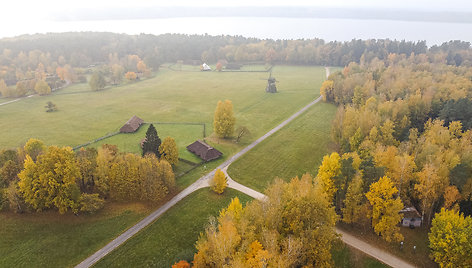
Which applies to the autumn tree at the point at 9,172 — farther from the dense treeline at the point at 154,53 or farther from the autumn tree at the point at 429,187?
the dense treeline at the point at 154,53

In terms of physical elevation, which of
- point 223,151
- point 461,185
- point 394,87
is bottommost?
point 223,151

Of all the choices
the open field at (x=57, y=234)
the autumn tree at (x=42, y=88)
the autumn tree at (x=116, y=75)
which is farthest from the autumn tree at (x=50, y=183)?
the autumn tree at (x=116, y=75)

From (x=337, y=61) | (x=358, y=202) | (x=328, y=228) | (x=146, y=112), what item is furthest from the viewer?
(x=337, y=61)

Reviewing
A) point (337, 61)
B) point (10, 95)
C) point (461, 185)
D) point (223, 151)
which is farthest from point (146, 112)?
point (337, 61)

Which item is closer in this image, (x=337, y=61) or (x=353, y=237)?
(x=353, y=237)

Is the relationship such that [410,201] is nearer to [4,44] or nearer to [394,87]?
[394,87]

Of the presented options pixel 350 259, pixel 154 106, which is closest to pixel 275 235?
pixel 350 259

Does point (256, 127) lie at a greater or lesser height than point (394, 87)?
lesser
